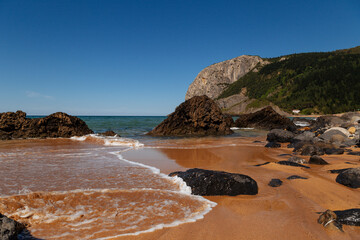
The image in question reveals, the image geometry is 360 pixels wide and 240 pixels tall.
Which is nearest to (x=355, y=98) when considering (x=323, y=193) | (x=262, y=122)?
(x=262, y=122)

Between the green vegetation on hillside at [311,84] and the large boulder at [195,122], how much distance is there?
301ft

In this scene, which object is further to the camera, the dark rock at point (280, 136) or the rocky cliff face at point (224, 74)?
the rocky cliff face at point (224, 74)

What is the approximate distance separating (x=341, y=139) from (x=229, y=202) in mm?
10457

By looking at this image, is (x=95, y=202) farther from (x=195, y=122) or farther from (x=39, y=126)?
(x=39, y=126)

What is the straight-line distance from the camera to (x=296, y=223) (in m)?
2.83

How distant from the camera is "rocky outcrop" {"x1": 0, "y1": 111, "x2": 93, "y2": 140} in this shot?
17.5 m

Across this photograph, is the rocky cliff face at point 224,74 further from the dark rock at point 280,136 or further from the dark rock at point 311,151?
the dark rock at point 311,151

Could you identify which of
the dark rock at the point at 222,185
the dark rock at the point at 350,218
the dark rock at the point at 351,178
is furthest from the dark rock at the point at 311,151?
the dark rock at the point at 350,218

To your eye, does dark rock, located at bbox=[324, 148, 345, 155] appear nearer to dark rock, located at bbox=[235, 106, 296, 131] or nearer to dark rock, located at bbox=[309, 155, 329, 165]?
dark rock, located at bbox=[309, 155, 329, 165]

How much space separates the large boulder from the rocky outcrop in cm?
720

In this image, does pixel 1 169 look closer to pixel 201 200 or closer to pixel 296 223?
pixel 201 200

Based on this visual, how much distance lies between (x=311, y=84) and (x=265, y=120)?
336 feet

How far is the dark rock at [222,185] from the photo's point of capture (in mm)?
4090

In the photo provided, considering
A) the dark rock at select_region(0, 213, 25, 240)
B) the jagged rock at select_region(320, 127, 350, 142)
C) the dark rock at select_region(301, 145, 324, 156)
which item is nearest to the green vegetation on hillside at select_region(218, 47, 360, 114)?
the jagged rock at select_region(320, 127, 350, 142)
